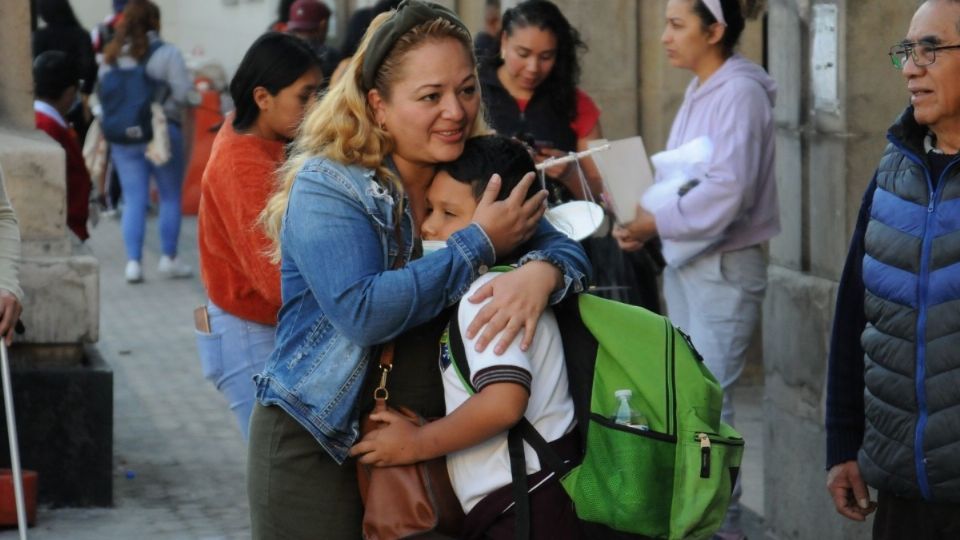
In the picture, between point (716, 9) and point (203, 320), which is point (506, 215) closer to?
point (203, 320)

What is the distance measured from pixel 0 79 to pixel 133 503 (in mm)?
1902

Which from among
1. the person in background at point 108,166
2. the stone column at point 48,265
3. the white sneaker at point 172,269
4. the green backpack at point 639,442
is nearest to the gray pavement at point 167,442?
the white sneaker at point 172,269

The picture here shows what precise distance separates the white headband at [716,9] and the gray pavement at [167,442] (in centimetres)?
203

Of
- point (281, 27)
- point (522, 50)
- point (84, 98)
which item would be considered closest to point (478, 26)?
point (281, 27)

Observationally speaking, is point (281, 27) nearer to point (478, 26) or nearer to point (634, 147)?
point (478, 26)

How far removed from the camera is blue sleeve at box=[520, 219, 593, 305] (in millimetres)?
3460

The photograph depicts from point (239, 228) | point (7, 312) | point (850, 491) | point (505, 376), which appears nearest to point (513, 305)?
point (505, 376)

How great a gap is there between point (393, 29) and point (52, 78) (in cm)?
537

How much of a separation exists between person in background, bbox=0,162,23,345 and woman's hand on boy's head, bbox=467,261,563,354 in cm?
267

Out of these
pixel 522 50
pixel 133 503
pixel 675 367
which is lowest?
pixel 133 503

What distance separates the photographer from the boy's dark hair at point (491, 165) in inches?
138

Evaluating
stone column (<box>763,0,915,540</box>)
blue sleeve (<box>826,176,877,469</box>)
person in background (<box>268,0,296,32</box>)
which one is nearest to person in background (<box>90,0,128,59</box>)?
person in background (<box>268,0,296,32</box>)

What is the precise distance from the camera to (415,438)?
3387 millimetres

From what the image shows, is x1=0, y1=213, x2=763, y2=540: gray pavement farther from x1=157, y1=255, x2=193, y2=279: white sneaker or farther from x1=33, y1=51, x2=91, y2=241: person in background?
x1=33, y1=51, x2=91, y2=241: person in background
